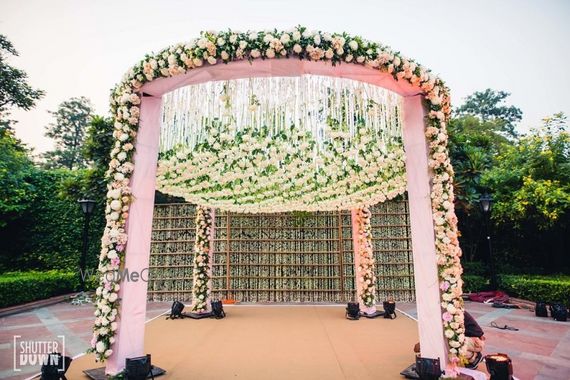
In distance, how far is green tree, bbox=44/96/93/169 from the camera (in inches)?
891

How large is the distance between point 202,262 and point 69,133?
22.2 metres

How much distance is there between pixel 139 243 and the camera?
340cm

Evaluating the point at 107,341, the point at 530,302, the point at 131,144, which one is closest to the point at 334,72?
the point at 131,144

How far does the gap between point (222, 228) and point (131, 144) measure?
6.31 metres

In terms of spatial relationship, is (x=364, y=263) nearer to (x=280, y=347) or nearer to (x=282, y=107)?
(x=280, y=347)

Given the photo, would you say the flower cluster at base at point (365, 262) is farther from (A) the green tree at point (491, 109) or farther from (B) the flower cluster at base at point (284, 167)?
(A) the green tree at point (491, 109)

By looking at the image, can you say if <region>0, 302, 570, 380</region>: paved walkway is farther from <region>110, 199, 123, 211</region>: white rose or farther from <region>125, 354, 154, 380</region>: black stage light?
<region>110, 199, 123, 211</region>: white rose

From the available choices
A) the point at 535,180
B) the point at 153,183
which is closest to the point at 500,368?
the point at 153,183

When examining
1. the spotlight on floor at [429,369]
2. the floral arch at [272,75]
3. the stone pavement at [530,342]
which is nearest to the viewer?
the floral arch at [272,75]

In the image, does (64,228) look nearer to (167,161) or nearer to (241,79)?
(167,161)

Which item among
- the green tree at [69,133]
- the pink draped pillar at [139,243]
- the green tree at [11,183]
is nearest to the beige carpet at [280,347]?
the pink draped pillar at [139,243]

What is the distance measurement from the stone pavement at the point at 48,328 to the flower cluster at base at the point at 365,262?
189 inches

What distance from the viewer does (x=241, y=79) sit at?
10.5 ft

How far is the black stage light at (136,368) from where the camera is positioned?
3021mm
